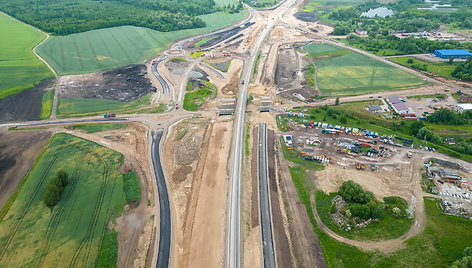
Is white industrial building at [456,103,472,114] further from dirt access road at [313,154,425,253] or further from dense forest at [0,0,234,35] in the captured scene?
dense forest at [0,0,234,35]

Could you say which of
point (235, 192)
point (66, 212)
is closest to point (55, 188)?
point (66, 212)

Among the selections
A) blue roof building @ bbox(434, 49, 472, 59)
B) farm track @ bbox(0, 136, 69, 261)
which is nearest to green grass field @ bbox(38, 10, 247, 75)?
farm track @ bbox(0, 136, 69, 261)

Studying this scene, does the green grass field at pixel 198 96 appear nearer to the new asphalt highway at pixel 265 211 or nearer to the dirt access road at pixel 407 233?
the new asphalt highway at pixel 265 211

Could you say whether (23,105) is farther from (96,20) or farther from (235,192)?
(96,20)

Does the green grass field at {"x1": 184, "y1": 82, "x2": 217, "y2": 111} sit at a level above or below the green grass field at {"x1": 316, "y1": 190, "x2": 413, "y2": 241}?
above

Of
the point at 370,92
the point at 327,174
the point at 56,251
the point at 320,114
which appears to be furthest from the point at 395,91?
the point at 56,251

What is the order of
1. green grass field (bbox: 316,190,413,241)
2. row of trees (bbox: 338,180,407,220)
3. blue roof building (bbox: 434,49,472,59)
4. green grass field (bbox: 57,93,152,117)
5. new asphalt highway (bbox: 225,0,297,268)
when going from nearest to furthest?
new asphalt highway (bbox: 225,0,297,268) < green grass field (bbox: 316,190,413,241) < row of trees (bbox: 338,180,407,220) < green grass field (bbox: 57,93,152,117) < blue roof building (bbox: 434,49,472,59)

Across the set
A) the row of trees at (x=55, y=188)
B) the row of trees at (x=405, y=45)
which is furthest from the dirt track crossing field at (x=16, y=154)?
the row of trees at (x=405, y=45)
